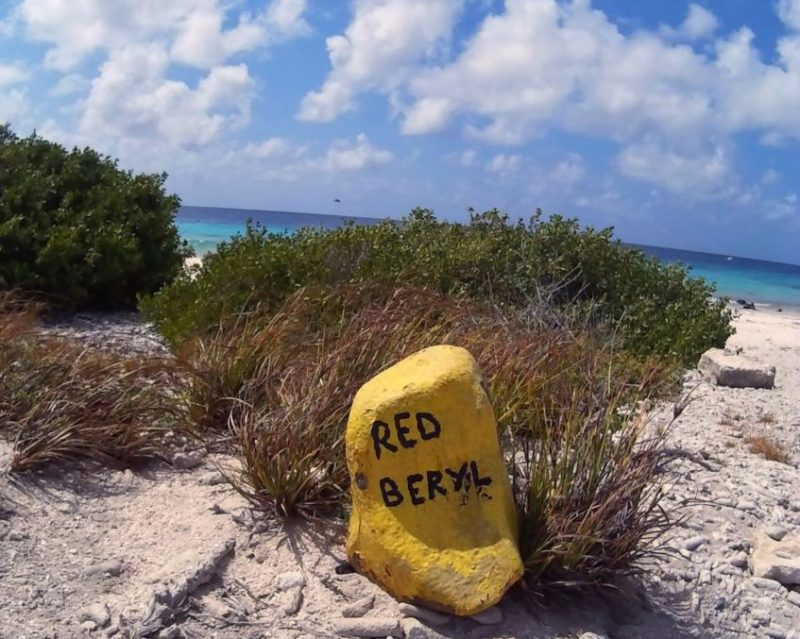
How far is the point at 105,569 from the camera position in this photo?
3.70 metres

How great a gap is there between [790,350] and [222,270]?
1358cm

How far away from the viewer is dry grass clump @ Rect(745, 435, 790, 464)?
6164mm

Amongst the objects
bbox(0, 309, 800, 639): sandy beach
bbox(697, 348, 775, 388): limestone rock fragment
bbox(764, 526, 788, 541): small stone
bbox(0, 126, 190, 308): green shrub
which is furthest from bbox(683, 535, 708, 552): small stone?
bbox(0, 126, 190, 308): green shrub

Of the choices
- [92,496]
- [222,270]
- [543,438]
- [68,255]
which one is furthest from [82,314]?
[543,438]

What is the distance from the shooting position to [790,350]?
696 inches

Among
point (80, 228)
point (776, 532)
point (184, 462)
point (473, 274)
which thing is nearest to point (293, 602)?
point (184, 462)

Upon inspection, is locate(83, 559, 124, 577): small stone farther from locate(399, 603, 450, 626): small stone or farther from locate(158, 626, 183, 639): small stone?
locate(399, 603, 450, 626): small stone

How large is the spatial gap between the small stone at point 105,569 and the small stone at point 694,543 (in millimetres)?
2792

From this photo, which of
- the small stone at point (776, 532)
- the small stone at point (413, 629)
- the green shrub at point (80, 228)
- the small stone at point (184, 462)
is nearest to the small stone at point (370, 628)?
the small stone at point (413, 629)

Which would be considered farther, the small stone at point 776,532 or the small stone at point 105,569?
the small stone at point 776,532

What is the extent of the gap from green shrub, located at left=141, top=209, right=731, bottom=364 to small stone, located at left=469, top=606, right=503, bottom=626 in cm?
386

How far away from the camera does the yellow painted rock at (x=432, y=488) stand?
352 centimetres

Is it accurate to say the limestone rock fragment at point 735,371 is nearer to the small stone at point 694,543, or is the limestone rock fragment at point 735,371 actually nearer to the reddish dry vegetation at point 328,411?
the reddish dry vegetation at point 328,411

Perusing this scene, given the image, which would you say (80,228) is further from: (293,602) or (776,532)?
(776,532)
